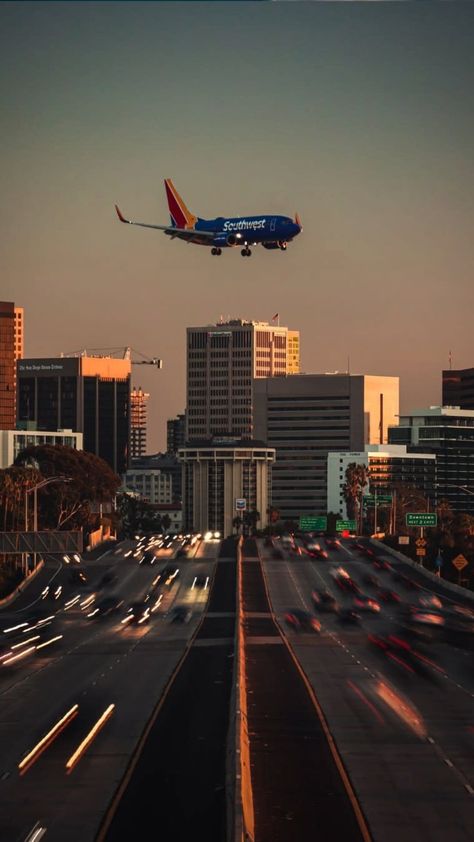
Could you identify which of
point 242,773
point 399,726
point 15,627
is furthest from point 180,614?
point 242,773

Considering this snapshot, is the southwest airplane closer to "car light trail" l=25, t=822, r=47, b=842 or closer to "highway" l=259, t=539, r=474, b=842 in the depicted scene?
"highway" l=259, t=539, r=474, b=842

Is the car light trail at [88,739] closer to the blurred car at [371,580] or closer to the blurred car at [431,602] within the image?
the blurred car at [431,602]

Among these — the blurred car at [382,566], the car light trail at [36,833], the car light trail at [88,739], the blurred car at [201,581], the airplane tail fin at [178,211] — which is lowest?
the blurred car at [201,581]

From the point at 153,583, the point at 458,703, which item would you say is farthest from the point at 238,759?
the point at 153,583

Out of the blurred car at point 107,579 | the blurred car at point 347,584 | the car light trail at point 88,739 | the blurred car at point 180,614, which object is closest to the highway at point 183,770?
the car light trail at point 88,739

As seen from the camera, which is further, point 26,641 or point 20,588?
point 20,588

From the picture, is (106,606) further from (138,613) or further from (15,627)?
(15,627)
